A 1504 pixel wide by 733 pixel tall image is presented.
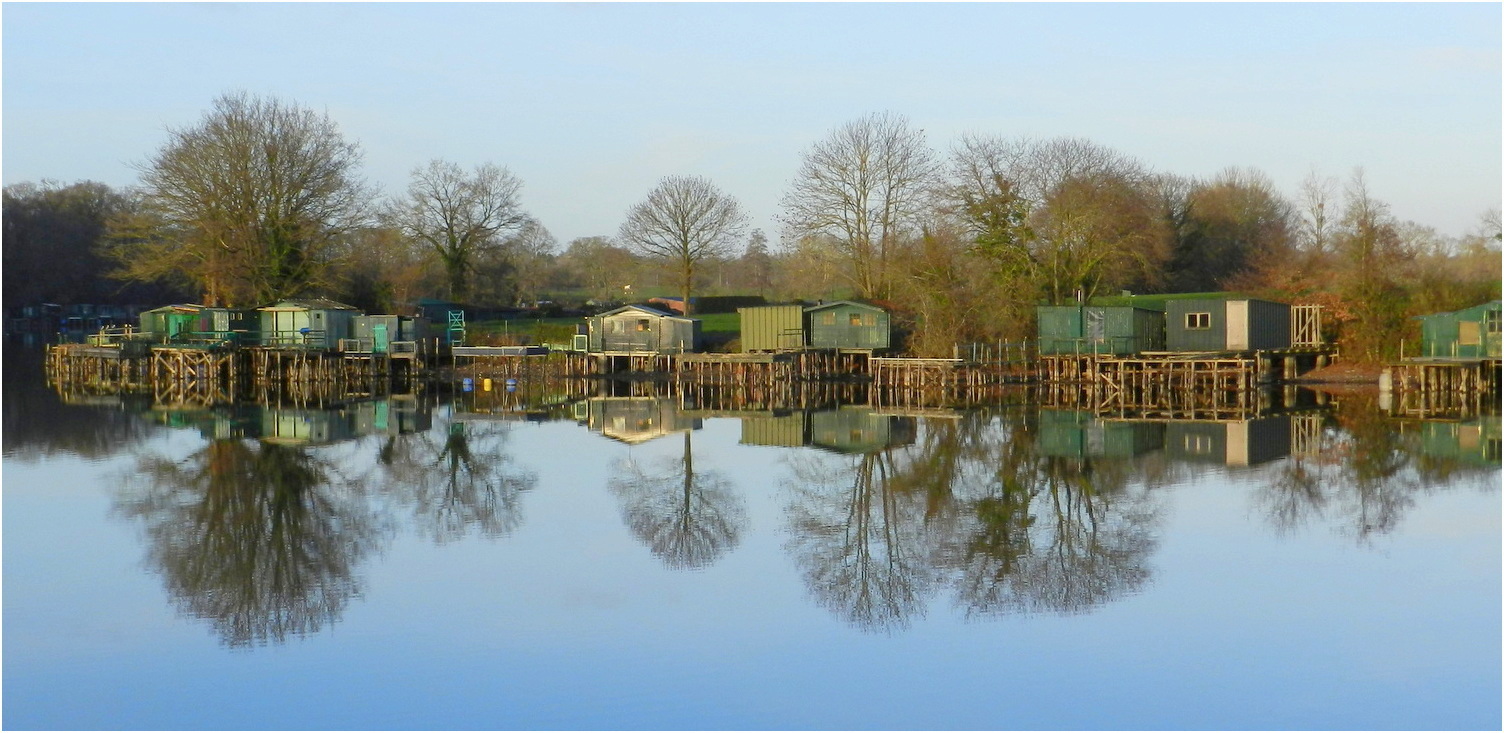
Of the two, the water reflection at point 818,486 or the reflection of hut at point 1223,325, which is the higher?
the reflection of hut at point 1223,325

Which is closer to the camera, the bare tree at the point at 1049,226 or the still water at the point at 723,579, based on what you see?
the still water at the point at 723,579

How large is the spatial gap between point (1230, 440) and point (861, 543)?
48.8ft

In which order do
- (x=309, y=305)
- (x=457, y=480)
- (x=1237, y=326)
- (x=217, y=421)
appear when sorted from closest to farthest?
1. (x=457, y=480)
2. (x=217, y=421)
3. (x=1237, y=326)
4. (x=309, y=305)

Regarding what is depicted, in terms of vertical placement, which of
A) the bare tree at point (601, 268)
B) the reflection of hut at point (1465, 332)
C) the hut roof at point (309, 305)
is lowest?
the reflection of hut at point (1465, 332)

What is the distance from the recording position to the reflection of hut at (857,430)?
102 feet

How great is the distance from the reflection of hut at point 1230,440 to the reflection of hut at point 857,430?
230 inches

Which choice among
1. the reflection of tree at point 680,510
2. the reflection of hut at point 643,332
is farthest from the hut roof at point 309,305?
the reflection of tree at point 680,510

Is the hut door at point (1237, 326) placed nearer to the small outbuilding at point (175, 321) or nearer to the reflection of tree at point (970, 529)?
the reflection of tree at point (970, 529)

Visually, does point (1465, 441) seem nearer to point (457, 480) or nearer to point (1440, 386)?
point (1440, 386)

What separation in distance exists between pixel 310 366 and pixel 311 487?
1182 inches

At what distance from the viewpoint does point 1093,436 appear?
3183cm

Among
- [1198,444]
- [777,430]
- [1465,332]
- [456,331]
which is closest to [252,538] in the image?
[777,430]

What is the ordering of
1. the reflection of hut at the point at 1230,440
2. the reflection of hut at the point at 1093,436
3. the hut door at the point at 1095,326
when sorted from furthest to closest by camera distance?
the hut door at the point at 1095,326 → the reflection of hut at the point at 1093,436 → the reflection of hut at the point at 1230,440

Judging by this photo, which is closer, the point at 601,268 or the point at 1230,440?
the point at 1230,440
